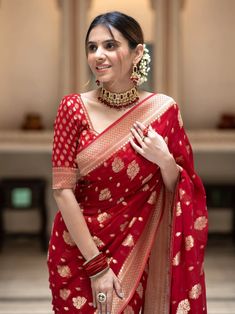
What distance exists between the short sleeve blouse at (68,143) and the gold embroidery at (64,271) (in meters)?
0.21

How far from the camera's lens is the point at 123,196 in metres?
1.36

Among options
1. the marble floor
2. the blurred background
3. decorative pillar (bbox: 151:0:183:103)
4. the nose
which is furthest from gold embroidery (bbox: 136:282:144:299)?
decorative pillar (bbox: 151:0:183:103)

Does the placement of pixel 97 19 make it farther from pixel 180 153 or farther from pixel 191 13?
pixel 191 13

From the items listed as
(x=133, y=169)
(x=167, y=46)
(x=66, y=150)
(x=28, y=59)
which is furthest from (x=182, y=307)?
(x=28, y=59)

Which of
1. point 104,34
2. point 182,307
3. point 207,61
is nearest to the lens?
point 104,34

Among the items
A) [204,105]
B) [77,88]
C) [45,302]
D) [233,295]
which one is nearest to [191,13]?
[204,105]

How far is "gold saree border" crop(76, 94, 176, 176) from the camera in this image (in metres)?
1.31

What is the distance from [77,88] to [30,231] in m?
1.24

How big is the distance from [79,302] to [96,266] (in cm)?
13

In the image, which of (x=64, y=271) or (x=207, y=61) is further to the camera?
(x=207, y=61)

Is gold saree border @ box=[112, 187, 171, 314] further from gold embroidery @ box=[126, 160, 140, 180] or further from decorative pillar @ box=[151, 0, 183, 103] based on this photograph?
decorative pillar @ box=[151, 0, 183, 103]

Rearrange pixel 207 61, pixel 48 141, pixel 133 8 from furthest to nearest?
pixel 207 61 < pixel 133 8 < pixel 48 141

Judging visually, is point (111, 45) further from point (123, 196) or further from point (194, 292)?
point (194, 292)

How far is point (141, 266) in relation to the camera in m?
1.39
